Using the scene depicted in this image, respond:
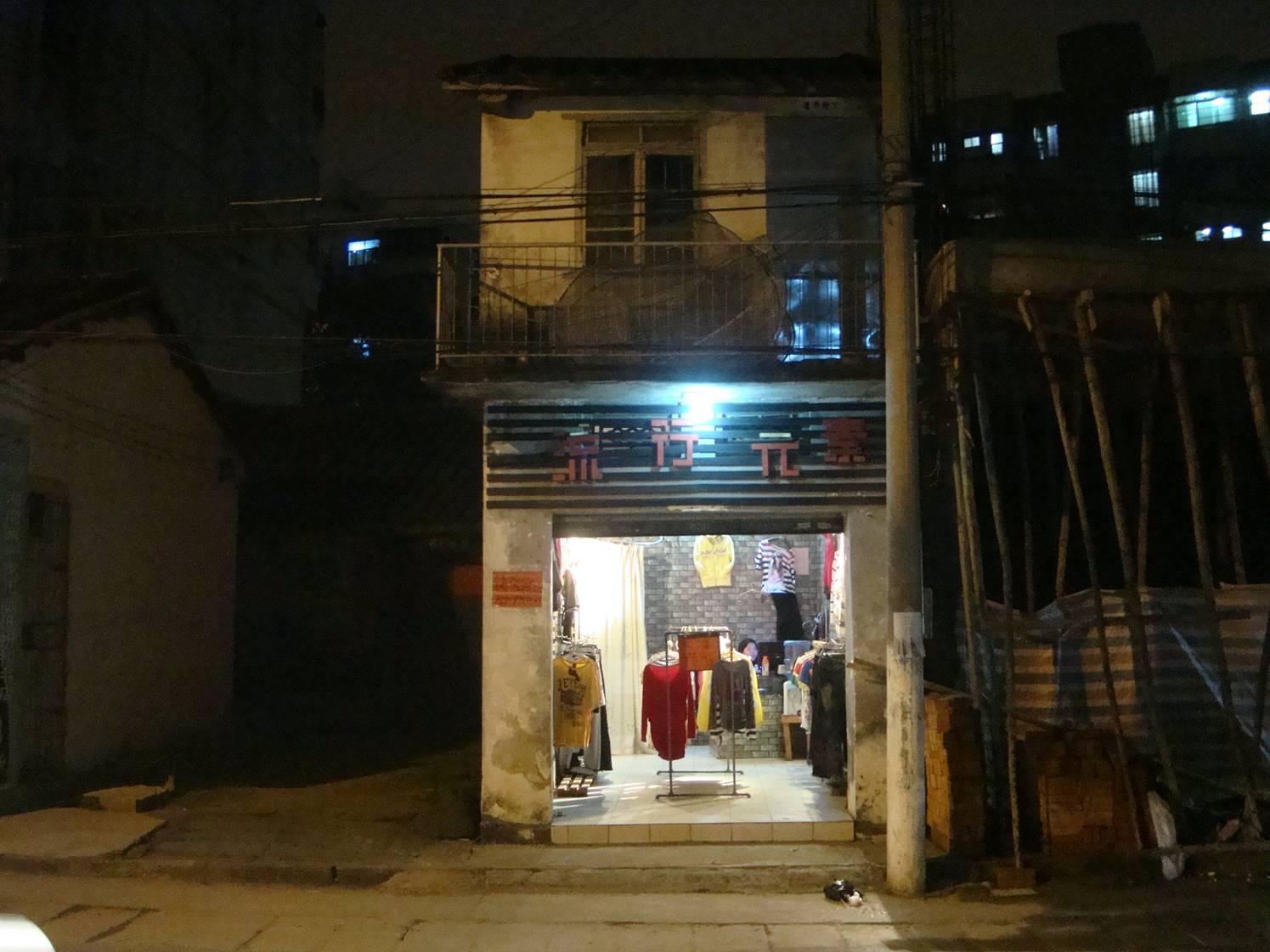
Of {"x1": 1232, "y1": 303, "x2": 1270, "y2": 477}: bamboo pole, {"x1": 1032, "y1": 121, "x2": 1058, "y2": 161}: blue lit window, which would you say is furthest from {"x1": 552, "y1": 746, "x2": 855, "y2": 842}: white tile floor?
{"x1": 1032, "y1": 121, "x2": 1058, "y2": 161}: blue lit window

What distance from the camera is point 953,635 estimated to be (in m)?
10.4

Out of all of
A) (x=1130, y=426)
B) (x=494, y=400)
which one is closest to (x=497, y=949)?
(x=494, y=400)

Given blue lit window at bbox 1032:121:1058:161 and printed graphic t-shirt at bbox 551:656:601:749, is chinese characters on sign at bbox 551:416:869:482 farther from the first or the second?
blue lit window at bbox 1032:121:1058:161

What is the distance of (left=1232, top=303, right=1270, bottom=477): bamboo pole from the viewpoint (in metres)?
8.26

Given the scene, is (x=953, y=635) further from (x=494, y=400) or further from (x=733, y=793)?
(x=494, y=400)

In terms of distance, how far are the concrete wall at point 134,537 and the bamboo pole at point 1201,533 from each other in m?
11.8

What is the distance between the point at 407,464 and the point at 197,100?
33.2 feet

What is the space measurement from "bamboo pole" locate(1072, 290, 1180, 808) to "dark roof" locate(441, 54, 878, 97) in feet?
11.5

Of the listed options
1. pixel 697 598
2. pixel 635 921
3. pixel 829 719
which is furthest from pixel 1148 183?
pixel 635 921

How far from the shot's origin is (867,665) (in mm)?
9758

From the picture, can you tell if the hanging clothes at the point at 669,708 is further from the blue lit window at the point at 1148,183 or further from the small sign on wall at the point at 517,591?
the blue lit window at the point at 1148,183

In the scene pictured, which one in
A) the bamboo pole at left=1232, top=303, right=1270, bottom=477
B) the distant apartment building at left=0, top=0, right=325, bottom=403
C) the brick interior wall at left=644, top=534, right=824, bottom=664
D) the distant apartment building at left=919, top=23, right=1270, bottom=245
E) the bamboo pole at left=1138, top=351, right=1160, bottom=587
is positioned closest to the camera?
the bamboo pole at left=1232, top=303, right=1270, bottom=477

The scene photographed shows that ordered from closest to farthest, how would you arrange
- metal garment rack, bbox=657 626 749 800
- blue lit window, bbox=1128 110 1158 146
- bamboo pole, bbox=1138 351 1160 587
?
bamboo pole, bbox=1138 351 1160 587 < metal garment rack, bbox=657 626 749 800 < blue lit window, bbox=1128 110 1158 146

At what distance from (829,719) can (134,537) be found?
363 inches
